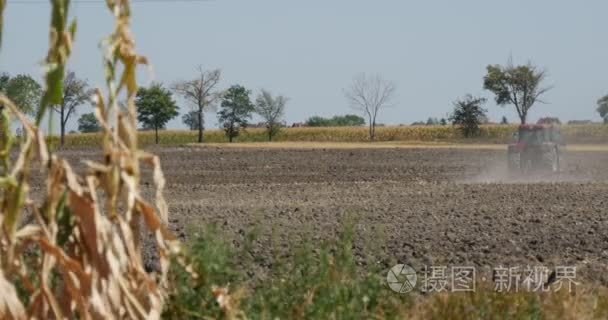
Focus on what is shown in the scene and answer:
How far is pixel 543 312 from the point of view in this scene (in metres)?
5.89

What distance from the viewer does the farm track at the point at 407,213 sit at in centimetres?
848

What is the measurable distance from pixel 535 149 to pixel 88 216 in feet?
68.3

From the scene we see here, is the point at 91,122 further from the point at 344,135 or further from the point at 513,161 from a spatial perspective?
the point at 344,135

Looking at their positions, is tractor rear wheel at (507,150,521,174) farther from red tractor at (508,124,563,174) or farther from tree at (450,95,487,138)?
tree at (450,95,487,138)

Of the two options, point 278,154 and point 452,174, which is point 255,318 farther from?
point 278,154

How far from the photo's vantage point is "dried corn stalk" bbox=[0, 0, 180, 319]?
3938 millimetres

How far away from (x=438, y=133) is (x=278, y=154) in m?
47.1

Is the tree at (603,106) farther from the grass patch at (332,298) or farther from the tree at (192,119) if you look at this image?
the grass patch at (332,298)

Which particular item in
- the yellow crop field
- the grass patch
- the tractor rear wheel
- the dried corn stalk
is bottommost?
the yellow crop field

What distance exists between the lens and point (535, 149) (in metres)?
23.8

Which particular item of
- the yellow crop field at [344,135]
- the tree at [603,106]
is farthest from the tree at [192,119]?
the tree at [603,106]

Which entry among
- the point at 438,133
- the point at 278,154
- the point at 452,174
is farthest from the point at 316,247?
the point at 438,133

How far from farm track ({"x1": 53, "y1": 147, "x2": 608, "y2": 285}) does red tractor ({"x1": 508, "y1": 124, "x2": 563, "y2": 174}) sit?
1.88 feet

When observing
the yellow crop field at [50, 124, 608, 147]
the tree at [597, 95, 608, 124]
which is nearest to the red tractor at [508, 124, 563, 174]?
the yellow crop field at [50, 124, 608, 147]
